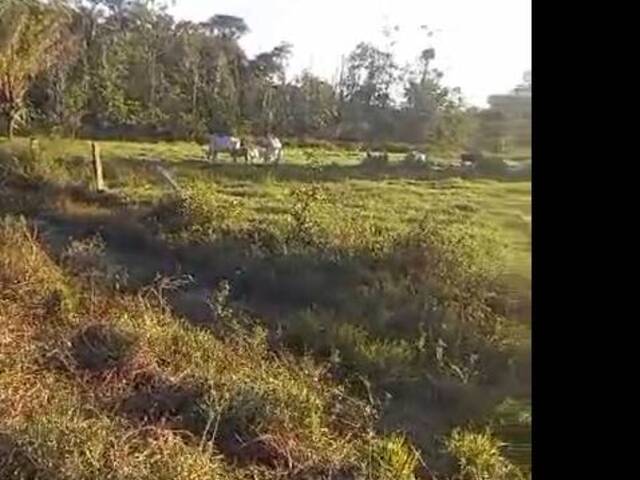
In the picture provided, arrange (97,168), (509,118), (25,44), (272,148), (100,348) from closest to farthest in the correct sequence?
(509,118)
(100,348)
(272,148)
(97,168)
(25,44)

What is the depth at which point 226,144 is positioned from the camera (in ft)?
18.6

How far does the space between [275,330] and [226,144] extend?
96.0 inches

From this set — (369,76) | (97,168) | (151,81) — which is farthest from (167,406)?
(151,81)

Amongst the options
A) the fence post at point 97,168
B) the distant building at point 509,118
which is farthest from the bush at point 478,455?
the fence post at point 97,168

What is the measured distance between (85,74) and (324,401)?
14.0ft

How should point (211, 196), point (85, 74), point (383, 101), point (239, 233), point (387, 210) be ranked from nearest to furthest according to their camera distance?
point (383, 101)
point (387, 210)
point (239, 233)
point (211, 196)
point (85, 74)

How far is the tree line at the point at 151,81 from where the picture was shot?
13.0 ft

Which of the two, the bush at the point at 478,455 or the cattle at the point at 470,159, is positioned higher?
the cattle at the point at 470,159

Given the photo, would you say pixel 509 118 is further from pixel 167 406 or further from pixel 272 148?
pixel 272 148

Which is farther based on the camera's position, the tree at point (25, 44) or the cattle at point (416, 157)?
the tree at point (25, 44)

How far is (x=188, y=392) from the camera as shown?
A: 8.91ft

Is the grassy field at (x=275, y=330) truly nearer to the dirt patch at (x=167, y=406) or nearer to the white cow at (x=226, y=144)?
the dirt patch at (x=167, y=406)
